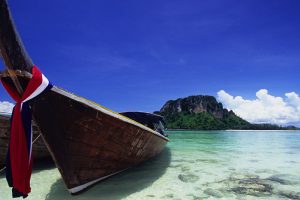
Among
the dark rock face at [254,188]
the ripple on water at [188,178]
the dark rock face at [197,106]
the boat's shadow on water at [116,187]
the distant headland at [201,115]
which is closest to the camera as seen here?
the boat's shadow on water at [116,187]

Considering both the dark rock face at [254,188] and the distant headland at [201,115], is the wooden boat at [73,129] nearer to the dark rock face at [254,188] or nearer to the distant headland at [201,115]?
the dark rock face at [254,188]

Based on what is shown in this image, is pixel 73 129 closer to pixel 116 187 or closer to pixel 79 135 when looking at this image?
pixel 79 135

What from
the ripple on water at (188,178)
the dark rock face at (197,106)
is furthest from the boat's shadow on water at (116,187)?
the dark rock face at (197,106)

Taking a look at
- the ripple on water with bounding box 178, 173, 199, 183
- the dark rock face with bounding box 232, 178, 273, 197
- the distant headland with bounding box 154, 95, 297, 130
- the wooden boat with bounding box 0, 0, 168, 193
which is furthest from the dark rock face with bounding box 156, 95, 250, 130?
the wooden boat with bounding box 0, 0, 168, 193

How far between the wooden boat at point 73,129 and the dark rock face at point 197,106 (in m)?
101

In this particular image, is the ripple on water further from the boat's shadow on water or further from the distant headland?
the distant headland

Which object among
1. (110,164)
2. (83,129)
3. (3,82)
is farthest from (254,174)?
(3,82)

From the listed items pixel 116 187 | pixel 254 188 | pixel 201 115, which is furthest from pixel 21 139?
pixel 201 115

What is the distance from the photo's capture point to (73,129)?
422cm

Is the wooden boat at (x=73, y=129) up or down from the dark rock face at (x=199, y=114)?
down

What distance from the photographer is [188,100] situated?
107875 mm

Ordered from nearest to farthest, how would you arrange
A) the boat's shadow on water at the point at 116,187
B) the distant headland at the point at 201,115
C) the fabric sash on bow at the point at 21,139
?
the fabric sash on bow at the point at 21,139 < the boat's shadow on water at the point at 116,187 < the distant headland at the point at 201,115

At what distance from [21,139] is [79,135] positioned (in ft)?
3.36

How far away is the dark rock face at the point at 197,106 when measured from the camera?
4181 inches
